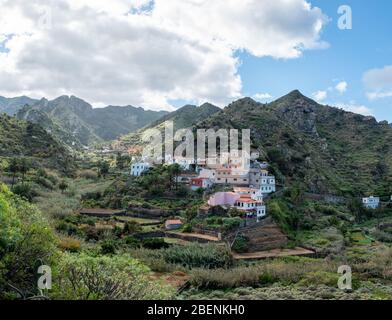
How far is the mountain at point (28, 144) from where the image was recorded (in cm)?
6862

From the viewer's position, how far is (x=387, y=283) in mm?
24703

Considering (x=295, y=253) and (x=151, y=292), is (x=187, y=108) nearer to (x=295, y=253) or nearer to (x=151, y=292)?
(x=295, y=253)

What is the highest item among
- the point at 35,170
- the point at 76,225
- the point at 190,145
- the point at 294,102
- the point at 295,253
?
the point at 294,102

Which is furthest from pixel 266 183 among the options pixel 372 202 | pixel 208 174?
pixel 372 202

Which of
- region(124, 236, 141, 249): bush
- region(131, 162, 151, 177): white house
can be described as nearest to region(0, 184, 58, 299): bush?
region(124, 236, 141, 249): bush

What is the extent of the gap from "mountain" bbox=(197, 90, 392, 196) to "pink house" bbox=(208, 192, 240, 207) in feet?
56.3

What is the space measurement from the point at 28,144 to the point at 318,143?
202ft

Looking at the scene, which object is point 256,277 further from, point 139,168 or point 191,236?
point 139,168

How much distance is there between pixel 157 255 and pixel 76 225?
9.67 metres

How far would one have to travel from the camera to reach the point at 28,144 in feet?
243

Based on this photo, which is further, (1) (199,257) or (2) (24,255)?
(1) (199,257)

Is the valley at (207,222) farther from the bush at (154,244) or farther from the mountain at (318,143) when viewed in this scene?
the mountain at (318,143)

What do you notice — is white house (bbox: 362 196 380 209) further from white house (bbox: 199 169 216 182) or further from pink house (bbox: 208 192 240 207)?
pink house (bbox: 208 192 240 207)
